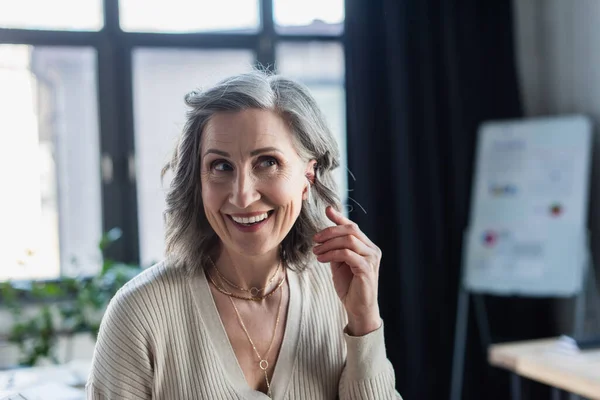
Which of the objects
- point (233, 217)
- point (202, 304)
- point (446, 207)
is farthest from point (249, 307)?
Answer: point (446, 207)

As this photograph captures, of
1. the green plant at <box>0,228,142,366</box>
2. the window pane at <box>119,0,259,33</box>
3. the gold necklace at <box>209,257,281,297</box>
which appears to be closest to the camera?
the gold necklace at <box>209,257,281,297</box>

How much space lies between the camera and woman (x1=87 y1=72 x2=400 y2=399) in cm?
128

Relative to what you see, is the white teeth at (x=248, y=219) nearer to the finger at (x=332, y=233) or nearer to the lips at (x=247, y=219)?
the lips at (x=247, y=219)

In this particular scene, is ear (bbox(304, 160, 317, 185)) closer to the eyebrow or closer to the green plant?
the eyebrow

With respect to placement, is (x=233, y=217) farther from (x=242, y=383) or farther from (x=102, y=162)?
(x=102, y=162)

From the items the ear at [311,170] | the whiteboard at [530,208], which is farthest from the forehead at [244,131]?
the whiteboard at [530,208]

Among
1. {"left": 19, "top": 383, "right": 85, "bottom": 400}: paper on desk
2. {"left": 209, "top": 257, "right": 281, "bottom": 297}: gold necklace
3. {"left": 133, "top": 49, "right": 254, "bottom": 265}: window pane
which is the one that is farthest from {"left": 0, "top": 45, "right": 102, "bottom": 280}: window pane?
{"left": 209, "top": 257, "right": 281, "bottom": 297}: gold necklace

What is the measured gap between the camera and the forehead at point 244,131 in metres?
1.26

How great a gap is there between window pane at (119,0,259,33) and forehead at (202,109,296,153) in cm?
261

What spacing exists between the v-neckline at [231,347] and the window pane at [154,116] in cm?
239

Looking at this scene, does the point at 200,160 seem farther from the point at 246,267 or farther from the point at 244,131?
the point at 246,267

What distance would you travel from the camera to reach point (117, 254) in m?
3.66

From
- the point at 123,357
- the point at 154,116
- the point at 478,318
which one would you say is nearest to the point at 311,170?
the point at 123,357

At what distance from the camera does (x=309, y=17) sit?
397 centimetres
